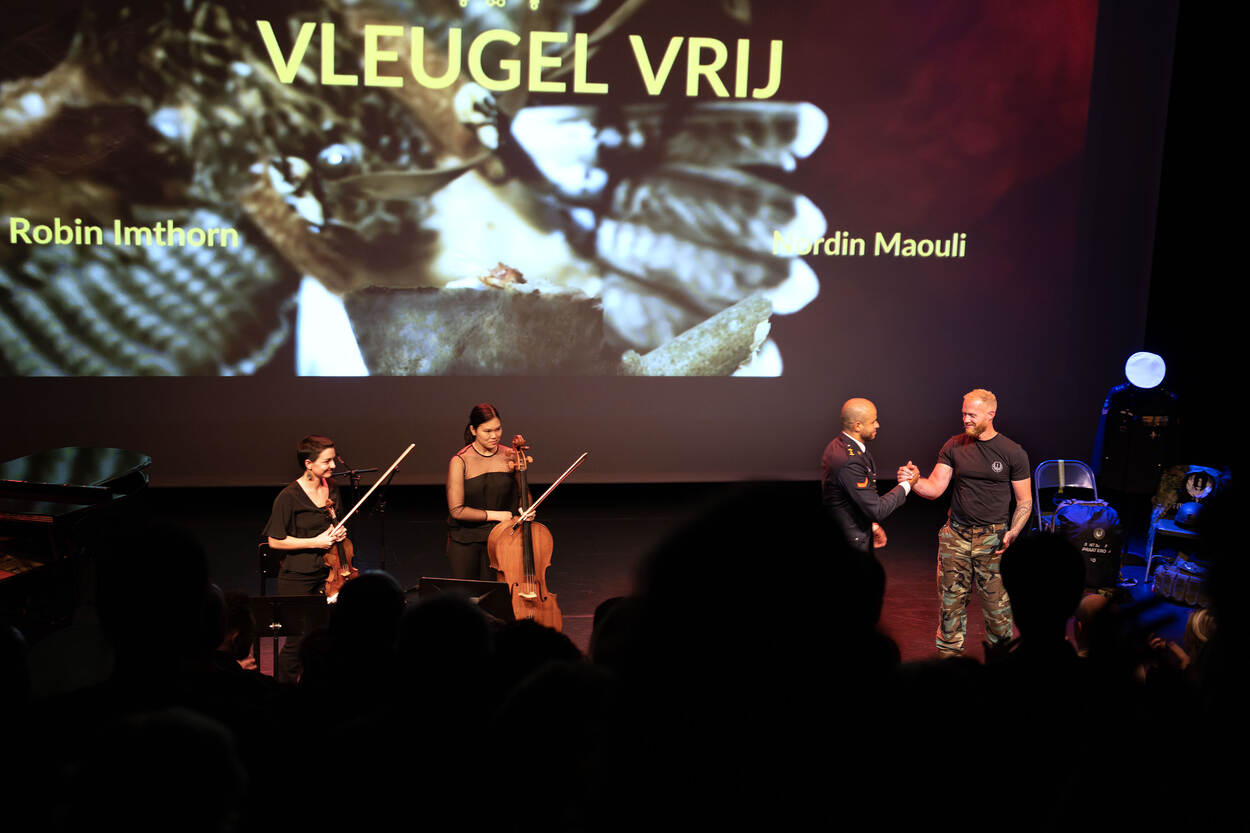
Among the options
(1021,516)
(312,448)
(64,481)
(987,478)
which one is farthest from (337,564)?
(1021,516)

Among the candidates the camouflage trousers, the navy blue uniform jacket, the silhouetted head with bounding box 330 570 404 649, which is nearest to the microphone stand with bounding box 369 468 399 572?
the navy blue uniform jacket

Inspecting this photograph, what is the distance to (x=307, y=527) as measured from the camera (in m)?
4.92

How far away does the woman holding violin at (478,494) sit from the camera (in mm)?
5320

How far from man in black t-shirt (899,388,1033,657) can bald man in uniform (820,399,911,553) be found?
0.23 m

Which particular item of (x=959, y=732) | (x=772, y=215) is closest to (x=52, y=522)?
(x=959, y=732)

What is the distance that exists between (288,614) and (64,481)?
2280mm

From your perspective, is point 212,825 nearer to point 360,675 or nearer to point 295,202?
point 360,675

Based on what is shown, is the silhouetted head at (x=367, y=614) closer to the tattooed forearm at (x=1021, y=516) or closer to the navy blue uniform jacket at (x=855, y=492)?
the navy blue uniform jacket at (x=855, y=492)

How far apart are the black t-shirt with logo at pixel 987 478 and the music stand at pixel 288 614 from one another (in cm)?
353

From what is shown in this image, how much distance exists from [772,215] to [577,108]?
70.4 inches

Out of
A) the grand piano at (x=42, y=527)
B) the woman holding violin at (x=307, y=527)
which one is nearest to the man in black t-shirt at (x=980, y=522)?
the woman holding violin at (x=307, y=527)

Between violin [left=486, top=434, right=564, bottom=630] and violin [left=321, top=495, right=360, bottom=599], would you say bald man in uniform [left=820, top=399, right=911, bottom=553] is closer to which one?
violin [left=486, top=434, right=564, bottom=630]

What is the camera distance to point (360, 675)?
218cm

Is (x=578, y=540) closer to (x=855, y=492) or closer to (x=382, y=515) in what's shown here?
(x=382, y=515)
